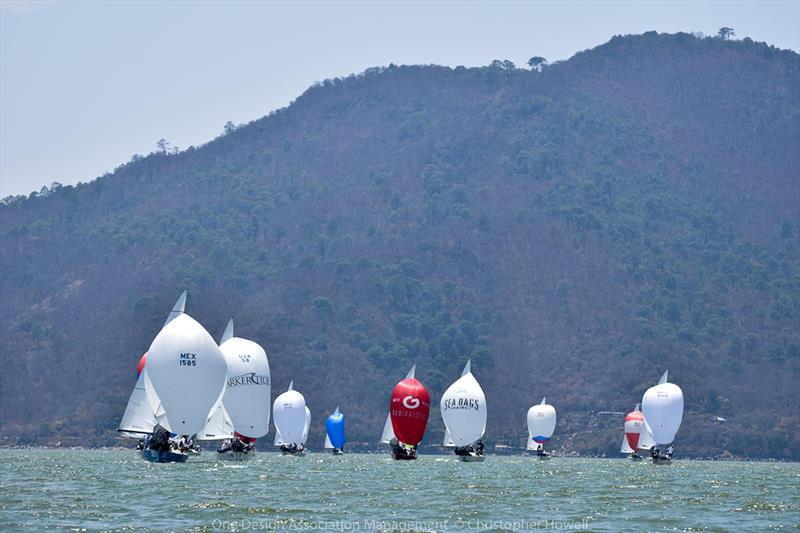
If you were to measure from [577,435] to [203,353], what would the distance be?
353 ft

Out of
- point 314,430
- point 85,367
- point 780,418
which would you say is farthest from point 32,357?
point 780,418

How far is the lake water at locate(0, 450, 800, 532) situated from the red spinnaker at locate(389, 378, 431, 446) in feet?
72.6

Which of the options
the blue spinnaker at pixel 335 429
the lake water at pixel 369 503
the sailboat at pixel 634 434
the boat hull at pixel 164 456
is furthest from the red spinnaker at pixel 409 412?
the sailboat at pixel 634 434

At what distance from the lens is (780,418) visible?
566ft

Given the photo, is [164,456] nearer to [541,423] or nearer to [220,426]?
[220,426]

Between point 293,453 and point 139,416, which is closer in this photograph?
point 139,416

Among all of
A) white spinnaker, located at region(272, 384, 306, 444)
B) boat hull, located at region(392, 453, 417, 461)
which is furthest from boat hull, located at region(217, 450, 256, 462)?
white spinnaker, located at region(272, 384, 306, 444)

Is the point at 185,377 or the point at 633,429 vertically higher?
the point at 185,377

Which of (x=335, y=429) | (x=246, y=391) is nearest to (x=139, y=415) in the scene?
(x=246, y=391)

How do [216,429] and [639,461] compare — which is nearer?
[216,429]

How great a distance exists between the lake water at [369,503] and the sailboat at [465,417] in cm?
2561

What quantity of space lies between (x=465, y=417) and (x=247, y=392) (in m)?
17.9

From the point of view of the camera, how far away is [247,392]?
3024 inches

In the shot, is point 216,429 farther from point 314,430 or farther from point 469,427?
point 314,430
